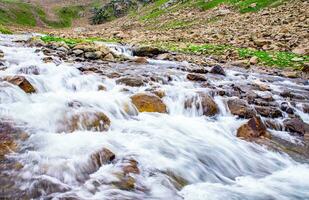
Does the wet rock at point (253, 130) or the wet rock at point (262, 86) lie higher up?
the wet rock at point (262, 86)

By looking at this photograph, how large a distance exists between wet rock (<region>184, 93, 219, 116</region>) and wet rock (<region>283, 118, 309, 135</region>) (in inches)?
73.3

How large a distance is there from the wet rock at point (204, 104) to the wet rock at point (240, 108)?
17.4 inches

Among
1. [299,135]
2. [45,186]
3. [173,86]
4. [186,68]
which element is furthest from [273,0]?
[45,186]

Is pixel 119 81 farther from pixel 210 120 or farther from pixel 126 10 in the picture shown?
pixel 126 10

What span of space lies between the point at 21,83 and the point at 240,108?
5851mm

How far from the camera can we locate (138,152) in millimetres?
7578

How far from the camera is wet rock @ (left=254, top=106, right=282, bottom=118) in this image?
10834 millimetres

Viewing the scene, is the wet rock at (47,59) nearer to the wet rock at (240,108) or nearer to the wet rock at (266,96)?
the wet rock at (240,108)

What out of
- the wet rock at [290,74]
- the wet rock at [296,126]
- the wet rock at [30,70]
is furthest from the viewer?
the wet rock at [290,74]

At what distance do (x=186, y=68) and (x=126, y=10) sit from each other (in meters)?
50.1

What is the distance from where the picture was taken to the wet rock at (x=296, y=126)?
400 inches

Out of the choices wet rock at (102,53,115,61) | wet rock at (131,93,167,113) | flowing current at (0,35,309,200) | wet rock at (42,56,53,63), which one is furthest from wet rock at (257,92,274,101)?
wet rock at (42,56,53,63)

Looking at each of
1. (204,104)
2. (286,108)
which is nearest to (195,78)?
(204,104)

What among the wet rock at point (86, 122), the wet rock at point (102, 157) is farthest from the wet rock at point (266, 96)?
the wet rock at point (102, 157)
